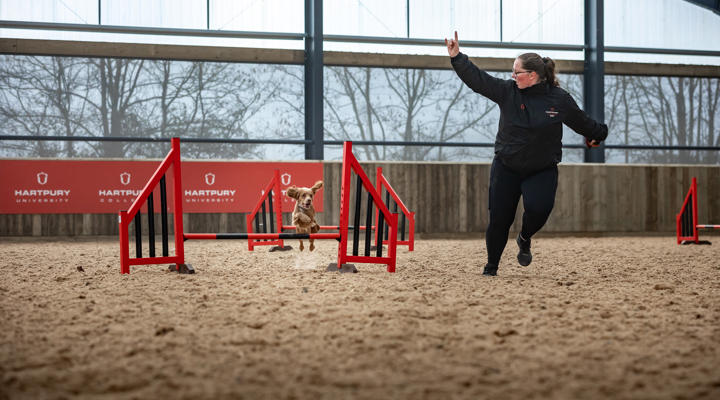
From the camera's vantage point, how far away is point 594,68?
11.8 meters

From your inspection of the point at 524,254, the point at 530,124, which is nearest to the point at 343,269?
the point at 524,254

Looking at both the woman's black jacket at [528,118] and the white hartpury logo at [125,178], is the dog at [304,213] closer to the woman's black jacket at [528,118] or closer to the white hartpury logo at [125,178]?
the woman's black jacket at [528,118]

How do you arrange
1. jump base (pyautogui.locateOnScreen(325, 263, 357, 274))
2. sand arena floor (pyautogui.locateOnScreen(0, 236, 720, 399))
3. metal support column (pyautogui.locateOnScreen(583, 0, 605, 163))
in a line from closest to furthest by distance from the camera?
sand arena floor (pyautogui.locateOnScreen(0, 236, 720, 399)) < jump base (pyautogui.locateOnScreen(325, 263, 357, 274)) < metal support column (pyautogui.locateOnScreen(583, 0, 605, 163))

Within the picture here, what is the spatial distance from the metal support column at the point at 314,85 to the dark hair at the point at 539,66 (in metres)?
6.95

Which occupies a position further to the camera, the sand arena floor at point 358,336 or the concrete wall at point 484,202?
the concrete wall at point 484,202

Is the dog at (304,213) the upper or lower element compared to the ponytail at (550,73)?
lower

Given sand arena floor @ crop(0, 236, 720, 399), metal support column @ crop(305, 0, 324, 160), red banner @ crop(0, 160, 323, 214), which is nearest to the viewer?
sand arena floor @ crop(0, 236, 720, 399)

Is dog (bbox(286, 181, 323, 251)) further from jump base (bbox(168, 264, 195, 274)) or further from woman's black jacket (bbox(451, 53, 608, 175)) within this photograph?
woman's black jacket (bbox(451, 53, 608, 175))

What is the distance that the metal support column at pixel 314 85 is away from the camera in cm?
1092

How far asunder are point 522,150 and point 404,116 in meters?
7.39

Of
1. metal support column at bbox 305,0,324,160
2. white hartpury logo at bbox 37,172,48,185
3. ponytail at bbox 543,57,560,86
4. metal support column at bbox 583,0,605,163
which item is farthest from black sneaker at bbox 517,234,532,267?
white hartpury logo at bbox 37,172,48,185

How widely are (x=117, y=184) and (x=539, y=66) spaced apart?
7.62 m

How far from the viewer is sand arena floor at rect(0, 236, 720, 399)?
1.80 m

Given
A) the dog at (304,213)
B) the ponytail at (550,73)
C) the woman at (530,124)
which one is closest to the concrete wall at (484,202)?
the dog at (304,213)
